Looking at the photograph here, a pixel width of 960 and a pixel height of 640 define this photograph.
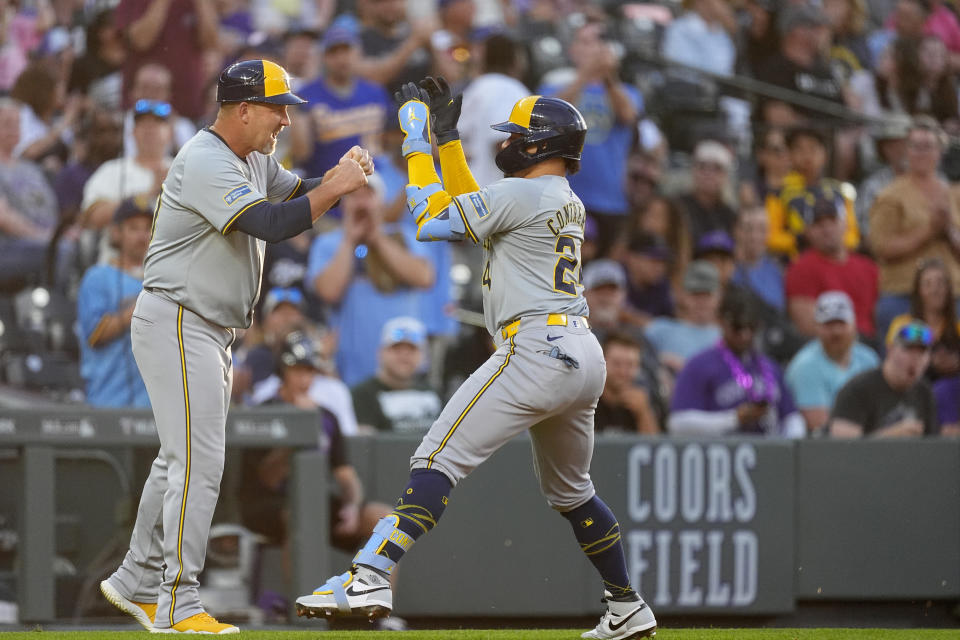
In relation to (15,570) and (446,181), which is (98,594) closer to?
(15,570)

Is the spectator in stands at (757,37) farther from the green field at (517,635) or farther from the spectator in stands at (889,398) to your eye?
the green field at (517,635)

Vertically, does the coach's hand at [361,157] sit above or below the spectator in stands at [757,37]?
below

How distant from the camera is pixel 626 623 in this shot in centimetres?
484

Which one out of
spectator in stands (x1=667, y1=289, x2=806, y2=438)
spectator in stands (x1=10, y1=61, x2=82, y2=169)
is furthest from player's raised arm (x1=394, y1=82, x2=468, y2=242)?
spectator in stands (x1=10, y1=61, x2=82, y2=169)

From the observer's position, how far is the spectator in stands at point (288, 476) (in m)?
6.85

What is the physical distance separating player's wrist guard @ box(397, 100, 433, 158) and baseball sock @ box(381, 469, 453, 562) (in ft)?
3.74

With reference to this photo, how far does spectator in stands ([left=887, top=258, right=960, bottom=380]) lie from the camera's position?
362 inches

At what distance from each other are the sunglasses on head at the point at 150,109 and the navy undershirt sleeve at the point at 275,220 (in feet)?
12.9

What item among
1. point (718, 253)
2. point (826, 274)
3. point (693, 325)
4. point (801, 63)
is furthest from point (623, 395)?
point (801, 63)

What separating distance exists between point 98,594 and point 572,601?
104 inches

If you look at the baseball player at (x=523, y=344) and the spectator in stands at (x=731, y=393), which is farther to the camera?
the spectator in stands at (x=731, y=393)

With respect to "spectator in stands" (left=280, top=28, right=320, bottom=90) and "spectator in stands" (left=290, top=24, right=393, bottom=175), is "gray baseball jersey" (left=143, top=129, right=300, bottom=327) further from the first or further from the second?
"spectator in stands" (left=280, top=28, right=320, bottom=90)

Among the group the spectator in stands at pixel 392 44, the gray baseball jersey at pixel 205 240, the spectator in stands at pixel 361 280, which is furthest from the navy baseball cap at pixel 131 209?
the gray baseball jersey at pixel 205 240

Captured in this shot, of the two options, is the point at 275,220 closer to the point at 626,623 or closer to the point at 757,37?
the point at 626,623
